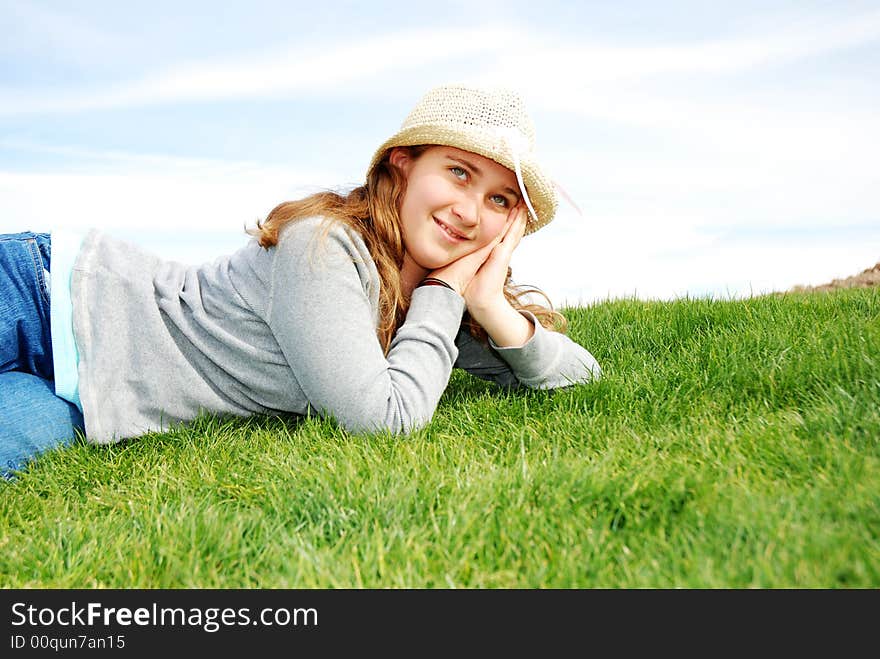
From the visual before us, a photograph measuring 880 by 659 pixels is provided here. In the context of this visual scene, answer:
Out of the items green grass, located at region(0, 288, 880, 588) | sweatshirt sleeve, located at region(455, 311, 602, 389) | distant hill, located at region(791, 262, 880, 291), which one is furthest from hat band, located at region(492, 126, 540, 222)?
distant hill, located at region(791, 262, 880, 291)

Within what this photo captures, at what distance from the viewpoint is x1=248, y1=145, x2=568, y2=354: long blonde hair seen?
3262 millimetres

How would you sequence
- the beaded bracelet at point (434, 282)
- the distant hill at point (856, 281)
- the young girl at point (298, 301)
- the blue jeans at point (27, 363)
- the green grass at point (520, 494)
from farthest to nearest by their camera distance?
the distant hill at point (856, 281) < the beaded bracelet at point (434, 282) < the blue jeans at point (27, 363) < the young girl at point (298, 301) < the green grass at point (520, 494)

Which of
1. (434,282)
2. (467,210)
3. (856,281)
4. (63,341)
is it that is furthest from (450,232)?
(856,281)

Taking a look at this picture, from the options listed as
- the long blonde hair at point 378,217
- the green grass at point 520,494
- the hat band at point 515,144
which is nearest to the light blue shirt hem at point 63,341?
the green grass at point 520,494

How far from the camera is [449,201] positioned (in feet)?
10.5

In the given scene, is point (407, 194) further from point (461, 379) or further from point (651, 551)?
point (651, 551)

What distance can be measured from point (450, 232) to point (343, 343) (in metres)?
0.67

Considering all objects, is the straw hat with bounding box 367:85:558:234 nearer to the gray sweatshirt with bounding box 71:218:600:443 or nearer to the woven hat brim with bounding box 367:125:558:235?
the woven hat brim with bounding box 367:125:558:235

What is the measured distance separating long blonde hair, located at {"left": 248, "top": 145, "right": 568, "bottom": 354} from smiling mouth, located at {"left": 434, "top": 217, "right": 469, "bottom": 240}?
A: 0.18 metres

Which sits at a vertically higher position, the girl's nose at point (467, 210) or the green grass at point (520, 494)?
the girl's nose at point (467, 210)

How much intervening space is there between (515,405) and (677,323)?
1.52m

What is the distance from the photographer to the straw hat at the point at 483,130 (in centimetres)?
319

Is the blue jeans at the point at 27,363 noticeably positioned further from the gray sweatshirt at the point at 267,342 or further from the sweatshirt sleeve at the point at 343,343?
the sweatshirt sleeve at the point at 343,343
